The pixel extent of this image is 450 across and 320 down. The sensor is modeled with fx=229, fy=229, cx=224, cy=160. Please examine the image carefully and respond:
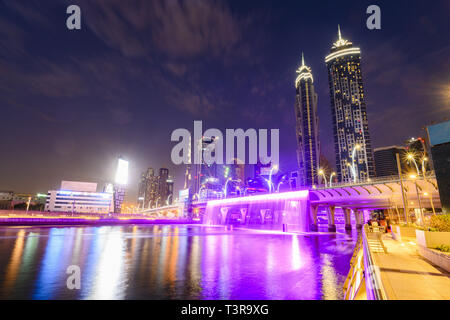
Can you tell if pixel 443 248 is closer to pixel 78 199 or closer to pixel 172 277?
pixel 172 277

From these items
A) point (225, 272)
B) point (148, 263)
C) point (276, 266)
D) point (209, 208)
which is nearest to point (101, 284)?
point (148, 263)

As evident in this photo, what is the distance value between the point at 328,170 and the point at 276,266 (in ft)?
631

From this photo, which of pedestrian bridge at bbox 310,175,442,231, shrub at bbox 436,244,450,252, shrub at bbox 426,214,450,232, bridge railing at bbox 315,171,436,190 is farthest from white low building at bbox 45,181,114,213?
shrub at bbox 436,244,450,252

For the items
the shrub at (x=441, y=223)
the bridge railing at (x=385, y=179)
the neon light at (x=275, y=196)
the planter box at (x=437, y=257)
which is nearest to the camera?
the planter box at (x=437, y=257)

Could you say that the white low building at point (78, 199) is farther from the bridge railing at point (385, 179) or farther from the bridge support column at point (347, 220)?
the bridge railing at point (385, 179)

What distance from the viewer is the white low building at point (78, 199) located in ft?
514

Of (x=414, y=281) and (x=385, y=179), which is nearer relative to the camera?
(x=414, y=281)

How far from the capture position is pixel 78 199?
16288 centimetres

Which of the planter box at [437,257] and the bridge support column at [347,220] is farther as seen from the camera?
the bridge support column at [347,220]

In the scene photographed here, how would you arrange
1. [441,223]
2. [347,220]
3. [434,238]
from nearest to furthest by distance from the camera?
[434,238], [441,223], [347,220]

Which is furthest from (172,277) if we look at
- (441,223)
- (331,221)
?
(331,221)

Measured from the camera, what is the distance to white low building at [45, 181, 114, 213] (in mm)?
156750

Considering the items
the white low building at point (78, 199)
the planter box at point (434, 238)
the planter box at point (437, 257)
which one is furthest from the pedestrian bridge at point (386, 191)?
the white low building at point (78, 199)

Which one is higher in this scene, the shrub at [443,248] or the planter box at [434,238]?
the planter box at [434,238]
